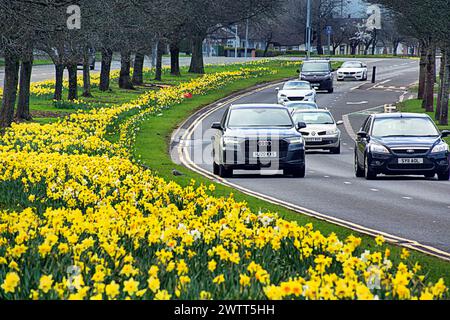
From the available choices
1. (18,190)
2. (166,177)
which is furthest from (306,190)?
(18,190)

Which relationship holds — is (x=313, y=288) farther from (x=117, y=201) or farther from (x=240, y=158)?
(x=240, y=158)

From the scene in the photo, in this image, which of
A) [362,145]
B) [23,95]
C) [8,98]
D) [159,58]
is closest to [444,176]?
[362,145]

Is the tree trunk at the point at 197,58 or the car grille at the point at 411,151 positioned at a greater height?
the tree trunk at the point at 197,58

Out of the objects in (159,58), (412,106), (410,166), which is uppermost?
(159,58)

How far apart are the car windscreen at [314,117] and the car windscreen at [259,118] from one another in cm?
997

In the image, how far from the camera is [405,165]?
934 inches

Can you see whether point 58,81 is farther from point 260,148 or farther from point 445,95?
point 260,148

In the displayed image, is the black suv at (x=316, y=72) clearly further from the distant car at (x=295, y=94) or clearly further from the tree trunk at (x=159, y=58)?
the distant car at (x=295, y=94)

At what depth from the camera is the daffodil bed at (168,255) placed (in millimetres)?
7266

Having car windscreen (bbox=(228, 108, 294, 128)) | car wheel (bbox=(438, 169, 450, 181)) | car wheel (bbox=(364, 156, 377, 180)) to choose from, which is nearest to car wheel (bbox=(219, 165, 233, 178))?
car windscreen (bbox=(228, 108, 294, 128))

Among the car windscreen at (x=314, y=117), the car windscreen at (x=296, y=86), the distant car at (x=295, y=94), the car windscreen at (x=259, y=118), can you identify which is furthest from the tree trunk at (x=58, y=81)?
the car windscreen at (x=259, y=118)

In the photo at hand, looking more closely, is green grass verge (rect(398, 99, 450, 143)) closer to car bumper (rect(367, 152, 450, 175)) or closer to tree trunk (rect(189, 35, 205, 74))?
tree trunk (rect(189, 35, 205, 74))

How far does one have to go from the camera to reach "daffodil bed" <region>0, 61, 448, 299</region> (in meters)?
7.27

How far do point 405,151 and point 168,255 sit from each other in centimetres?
Result: 1611
